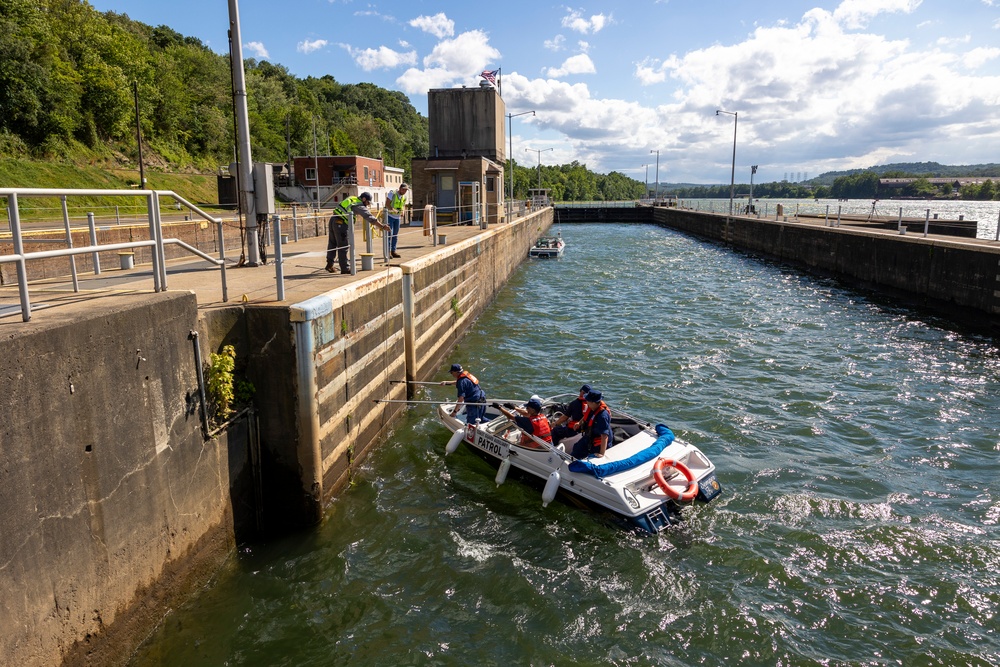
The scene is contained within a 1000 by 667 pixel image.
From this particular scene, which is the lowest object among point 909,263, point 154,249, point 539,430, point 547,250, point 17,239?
point 539,430

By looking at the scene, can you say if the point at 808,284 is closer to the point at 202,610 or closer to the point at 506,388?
the point at 506,388

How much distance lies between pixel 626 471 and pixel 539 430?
1665 millimetres

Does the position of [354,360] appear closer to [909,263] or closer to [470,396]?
[470,396]

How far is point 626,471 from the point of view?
9367 mm

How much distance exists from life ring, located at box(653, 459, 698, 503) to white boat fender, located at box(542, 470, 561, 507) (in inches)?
55.7

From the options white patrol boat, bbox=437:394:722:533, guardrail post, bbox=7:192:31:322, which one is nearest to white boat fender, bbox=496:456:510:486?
white patrol boat, bbox=437:394:722:533

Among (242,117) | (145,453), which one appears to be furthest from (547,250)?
(145,453)

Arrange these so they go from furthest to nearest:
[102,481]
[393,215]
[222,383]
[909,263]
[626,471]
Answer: [909,263] < [393,215] < [626,471] < [222,383] < [102,481]

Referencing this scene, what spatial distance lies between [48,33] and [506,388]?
51660mm

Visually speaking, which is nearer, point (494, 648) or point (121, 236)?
point (494, 648)

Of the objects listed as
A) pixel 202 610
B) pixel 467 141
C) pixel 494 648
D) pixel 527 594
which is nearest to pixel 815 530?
pixel 527 594

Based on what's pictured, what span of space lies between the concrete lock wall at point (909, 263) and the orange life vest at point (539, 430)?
58.6 ft

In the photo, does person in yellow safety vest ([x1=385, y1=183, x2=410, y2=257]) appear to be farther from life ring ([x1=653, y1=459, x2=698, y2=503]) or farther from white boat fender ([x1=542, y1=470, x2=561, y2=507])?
life ring ([x1=653, y1=459, x2=698, y2=503])

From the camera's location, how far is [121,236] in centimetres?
2047
